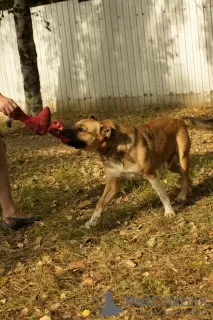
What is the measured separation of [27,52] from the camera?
10414 millimetres

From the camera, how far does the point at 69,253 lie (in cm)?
497

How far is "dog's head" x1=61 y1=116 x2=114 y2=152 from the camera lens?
521 cm

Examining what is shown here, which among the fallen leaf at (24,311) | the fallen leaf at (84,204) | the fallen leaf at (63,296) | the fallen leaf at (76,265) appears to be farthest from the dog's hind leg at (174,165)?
the fallen leaf at (24,311)

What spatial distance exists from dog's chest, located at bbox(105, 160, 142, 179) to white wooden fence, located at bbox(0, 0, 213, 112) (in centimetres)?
603

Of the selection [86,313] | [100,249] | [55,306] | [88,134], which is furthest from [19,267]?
[88,134]

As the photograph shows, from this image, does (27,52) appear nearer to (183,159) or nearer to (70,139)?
(183,159)

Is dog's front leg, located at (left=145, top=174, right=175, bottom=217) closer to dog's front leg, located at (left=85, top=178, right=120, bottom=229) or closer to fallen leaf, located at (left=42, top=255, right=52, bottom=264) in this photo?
dog's front leg, located at (left=85, top=178, right=120, bottom=229)

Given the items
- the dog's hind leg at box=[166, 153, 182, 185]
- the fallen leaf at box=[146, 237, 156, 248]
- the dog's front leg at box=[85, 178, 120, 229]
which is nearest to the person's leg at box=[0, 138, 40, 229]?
the dog's front leg at box=[85, 178, 120, 229]

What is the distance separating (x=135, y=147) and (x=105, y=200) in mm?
709

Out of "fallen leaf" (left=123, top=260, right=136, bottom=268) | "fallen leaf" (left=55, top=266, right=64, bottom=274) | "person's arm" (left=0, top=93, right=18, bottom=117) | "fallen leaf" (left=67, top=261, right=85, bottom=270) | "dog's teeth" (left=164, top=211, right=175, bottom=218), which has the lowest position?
"fallen leaf" (left=55, top=266, right=64, bottom=274)

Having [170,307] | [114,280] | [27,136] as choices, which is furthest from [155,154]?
[27,136]

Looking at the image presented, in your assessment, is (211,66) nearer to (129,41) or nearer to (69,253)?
(129,41)

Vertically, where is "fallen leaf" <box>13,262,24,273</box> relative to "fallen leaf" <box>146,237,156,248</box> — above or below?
below

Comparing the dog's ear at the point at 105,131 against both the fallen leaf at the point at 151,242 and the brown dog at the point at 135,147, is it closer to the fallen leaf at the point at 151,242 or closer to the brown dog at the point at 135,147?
the brown dog at the point at 135,147
